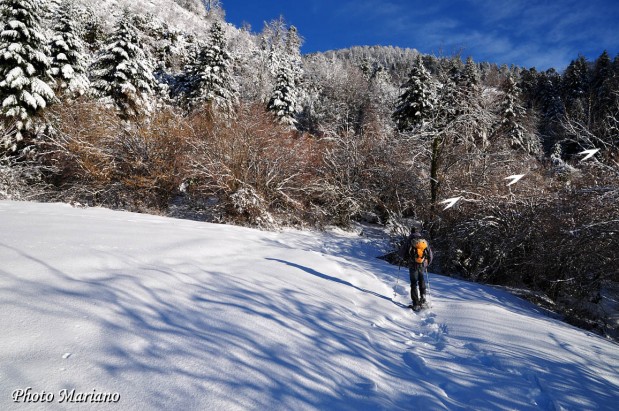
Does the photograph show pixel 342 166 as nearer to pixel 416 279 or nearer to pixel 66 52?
pixel 416 279

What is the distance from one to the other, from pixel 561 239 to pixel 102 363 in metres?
10.2

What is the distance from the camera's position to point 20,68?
52.1 ft

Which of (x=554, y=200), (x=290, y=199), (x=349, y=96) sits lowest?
(x=290, y=199)

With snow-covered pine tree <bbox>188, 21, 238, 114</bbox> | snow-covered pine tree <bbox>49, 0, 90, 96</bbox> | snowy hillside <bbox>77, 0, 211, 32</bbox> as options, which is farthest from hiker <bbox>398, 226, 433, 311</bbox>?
snowy hillside <bbox>77, 0, 211, 32</bbox>

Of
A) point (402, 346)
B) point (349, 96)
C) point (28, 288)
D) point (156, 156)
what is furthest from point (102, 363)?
point (349, 96)

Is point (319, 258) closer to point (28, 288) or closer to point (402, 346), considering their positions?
point (402, 346)

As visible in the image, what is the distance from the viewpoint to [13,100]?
1561cm

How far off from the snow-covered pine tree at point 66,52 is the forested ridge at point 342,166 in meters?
0.08

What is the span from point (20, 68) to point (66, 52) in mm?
5302

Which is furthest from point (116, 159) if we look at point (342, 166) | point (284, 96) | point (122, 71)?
point (284, 96)

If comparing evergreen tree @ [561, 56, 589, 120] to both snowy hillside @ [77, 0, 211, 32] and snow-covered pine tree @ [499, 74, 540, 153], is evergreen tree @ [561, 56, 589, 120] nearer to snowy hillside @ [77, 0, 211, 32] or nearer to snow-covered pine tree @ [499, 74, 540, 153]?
snow-covered pine tree @ [499, 74, 540, 153]

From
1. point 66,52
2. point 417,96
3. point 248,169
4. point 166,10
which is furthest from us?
point 166,10

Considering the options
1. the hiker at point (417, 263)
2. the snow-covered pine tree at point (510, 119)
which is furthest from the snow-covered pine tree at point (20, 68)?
the snow-covered pine tree at point (510, 119)

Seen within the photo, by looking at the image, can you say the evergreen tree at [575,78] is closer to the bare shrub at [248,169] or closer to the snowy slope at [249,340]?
the bare shrub at [248,169]
